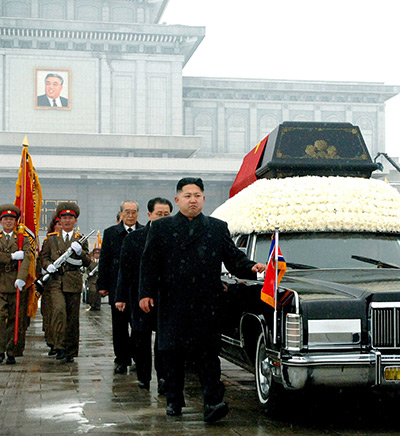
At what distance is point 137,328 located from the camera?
A: 7648 mm

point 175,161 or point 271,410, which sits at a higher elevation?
point 175,161

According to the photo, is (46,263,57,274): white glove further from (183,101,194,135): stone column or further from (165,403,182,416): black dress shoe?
(183,101,194,135): stone column

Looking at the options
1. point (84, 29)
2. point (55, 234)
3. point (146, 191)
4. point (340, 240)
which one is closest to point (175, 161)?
point (146, 191)

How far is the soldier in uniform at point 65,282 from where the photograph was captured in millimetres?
9867

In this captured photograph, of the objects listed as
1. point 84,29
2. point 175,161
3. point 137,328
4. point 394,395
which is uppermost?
point 84,29

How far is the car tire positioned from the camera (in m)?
6.01

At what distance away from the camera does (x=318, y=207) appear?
7.47 metres

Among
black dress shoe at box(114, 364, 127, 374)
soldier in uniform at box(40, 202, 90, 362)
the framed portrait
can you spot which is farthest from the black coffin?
the framed portrait

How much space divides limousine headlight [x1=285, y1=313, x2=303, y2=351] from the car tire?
1.15ft

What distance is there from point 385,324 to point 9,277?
219 inches

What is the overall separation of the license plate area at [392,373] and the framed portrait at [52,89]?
59649mm

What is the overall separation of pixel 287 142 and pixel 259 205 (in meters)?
1.82

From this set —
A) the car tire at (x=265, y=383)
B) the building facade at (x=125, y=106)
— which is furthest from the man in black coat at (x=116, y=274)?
the building facade at (x=125, y=106)

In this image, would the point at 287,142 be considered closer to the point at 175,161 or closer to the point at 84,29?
the point at 175,161
